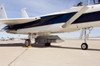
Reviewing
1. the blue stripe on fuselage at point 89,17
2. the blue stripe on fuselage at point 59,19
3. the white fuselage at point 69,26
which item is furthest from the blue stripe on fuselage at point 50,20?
the blue stripe on fuselage at point 89,17

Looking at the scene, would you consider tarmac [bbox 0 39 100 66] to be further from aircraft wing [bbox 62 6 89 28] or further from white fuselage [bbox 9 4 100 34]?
aircraft wing [bbox 62 6 89 28]

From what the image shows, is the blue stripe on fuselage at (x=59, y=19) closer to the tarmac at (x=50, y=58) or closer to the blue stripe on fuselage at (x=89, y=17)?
the blue stripe on fuselage at (x=89, y=17)

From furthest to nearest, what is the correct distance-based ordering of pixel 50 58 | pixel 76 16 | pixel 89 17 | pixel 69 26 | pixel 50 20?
pixel 50 20 → pixel 69 26 → pixel 76 16 → pixel 89 17 → pixel 50 58

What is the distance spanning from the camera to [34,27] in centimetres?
1164

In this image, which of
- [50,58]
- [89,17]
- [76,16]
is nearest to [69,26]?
[76,16]

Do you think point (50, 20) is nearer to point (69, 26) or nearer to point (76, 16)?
point (69, 26)

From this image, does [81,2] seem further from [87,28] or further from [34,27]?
[34,27]

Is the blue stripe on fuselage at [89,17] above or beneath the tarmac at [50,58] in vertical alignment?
above

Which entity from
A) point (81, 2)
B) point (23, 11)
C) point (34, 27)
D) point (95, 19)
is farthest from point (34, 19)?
point (23, 11)

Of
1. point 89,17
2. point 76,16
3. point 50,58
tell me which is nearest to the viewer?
point 50,58

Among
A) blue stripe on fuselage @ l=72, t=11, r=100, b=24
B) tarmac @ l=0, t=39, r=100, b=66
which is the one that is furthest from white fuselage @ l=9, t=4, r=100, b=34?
tarmac @ l=0, t=39, r=100, b=66

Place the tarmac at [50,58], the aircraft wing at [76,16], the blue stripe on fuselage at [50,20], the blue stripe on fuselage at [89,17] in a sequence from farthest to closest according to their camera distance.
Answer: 1. the blue stripe on fuselage at [50,20]
2. the aircraft wing at [76,16]
3. the blue stripe on fuselage at [89,17]
4. the tarmac at [50,58]

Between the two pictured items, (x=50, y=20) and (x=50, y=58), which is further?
(x=50, y=20)

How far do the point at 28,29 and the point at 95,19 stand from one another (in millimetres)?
7139
